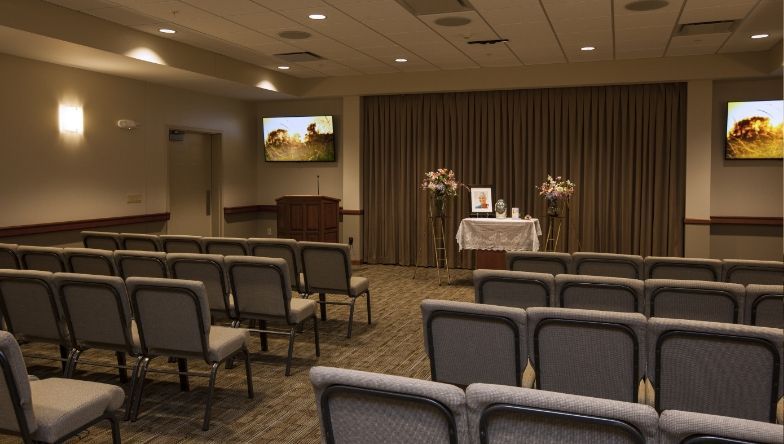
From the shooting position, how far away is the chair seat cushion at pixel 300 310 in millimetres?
4859

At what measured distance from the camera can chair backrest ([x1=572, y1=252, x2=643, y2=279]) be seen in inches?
194

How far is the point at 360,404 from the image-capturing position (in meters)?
2.04

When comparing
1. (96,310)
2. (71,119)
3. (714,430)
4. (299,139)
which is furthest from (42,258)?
(299,139)

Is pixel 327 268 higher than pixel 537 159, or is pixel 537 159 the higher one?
pixel 537 159

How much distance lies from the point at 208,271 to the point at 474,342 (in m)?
2.50

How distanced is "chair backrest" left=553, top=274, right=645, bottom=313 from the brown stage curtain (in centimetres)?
660

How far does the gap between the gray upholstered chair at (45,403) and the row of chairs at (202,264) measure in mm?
1771

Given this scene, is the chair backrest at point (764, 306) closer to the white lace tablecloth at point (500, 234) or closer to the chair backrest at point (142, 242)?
the white lace tablecloth at point (500, 234)

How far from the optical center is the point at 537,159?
1053cm

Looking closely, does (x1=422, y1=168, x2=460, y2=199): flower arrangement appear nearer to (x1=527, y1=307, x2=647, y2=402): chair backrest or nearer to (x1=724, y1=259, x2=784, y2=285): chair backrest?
(x1=724, y1=259, x2=784, y2=285): chair backrest

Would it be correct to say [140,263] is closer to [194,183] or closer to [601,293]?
[601,293]

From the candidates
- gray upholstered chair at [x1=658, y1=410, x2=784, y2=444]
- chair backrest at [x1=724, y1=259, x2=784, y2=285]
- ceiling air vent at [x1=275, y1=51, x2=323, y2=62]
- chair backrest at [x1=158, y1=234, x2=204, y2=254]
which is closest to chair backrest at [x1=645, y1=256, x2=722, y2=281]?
chair backrest at [x1=724, y1=259, x2=784, y2=285]

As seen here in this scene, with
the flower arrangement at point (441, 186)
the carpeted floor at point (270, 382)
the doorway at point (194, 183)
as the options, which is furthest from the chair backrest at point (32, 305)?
the doorway at point (194, 183)

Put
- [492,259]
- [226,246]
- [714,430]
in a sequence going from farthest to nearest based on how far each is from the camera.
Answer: [492,259] → [226,246] → [714,430]
